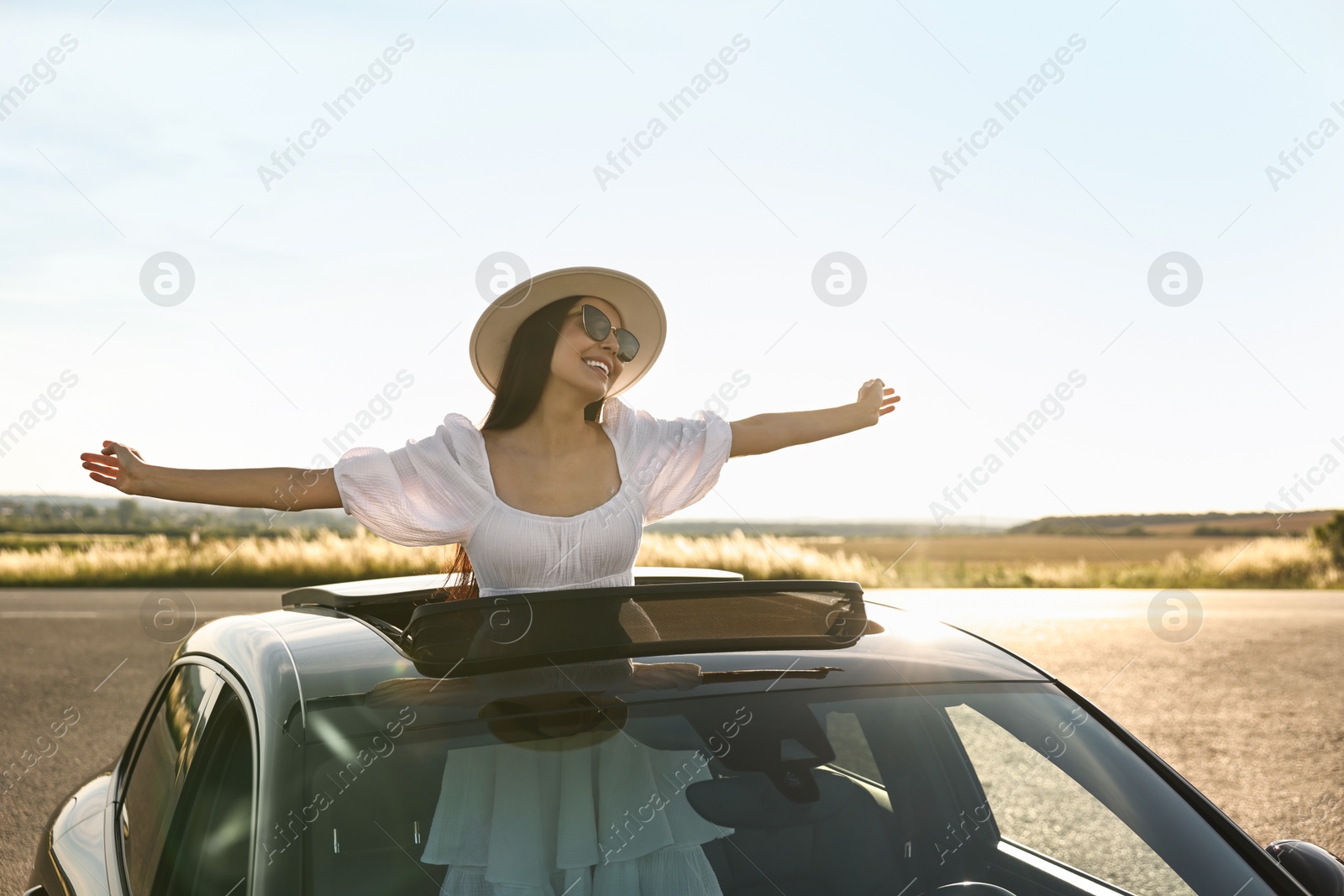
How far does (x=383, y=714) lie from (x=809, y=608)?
933 millimetres

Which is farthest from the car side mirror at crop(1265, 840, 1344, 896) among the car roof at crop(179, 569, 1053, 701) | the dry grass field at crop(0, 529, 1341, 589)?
the dry grass field at crop(0, 529, 1341, 589)

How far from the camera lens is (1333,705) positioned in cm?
806

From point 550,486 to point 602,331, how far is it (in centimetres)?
49

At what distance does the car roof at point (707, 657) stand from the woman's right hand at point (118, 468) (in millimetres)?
480

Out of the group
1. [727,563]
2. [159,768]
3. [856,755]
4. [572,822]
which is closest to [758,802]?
[572,822]

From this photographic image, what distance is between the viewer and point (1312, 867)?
6.16ft

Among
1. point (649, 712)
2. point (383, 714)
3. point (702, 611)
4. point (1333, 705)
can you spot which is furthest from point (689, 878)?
point (1333, 705)

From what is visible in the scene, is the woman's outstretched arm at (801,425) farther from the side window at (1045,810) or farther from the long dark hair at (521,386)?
the side window at (1045,810)

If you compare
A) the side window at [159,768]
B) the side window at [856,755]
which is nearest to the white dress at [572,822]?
the side window at [856,755]

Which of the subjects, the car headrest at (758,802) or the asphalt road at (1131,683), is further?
the asphalt road at (1131,683)

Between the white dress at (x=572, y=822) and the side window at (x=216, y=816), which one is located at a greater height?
the white dress at (x=572, y=822)

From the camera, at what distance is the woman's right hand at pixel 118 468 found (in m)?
2.59

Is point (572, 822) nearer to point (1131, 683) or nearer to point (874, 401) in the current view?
point (874, 401)

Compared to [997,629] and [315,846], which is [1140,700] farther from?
[315,846]
